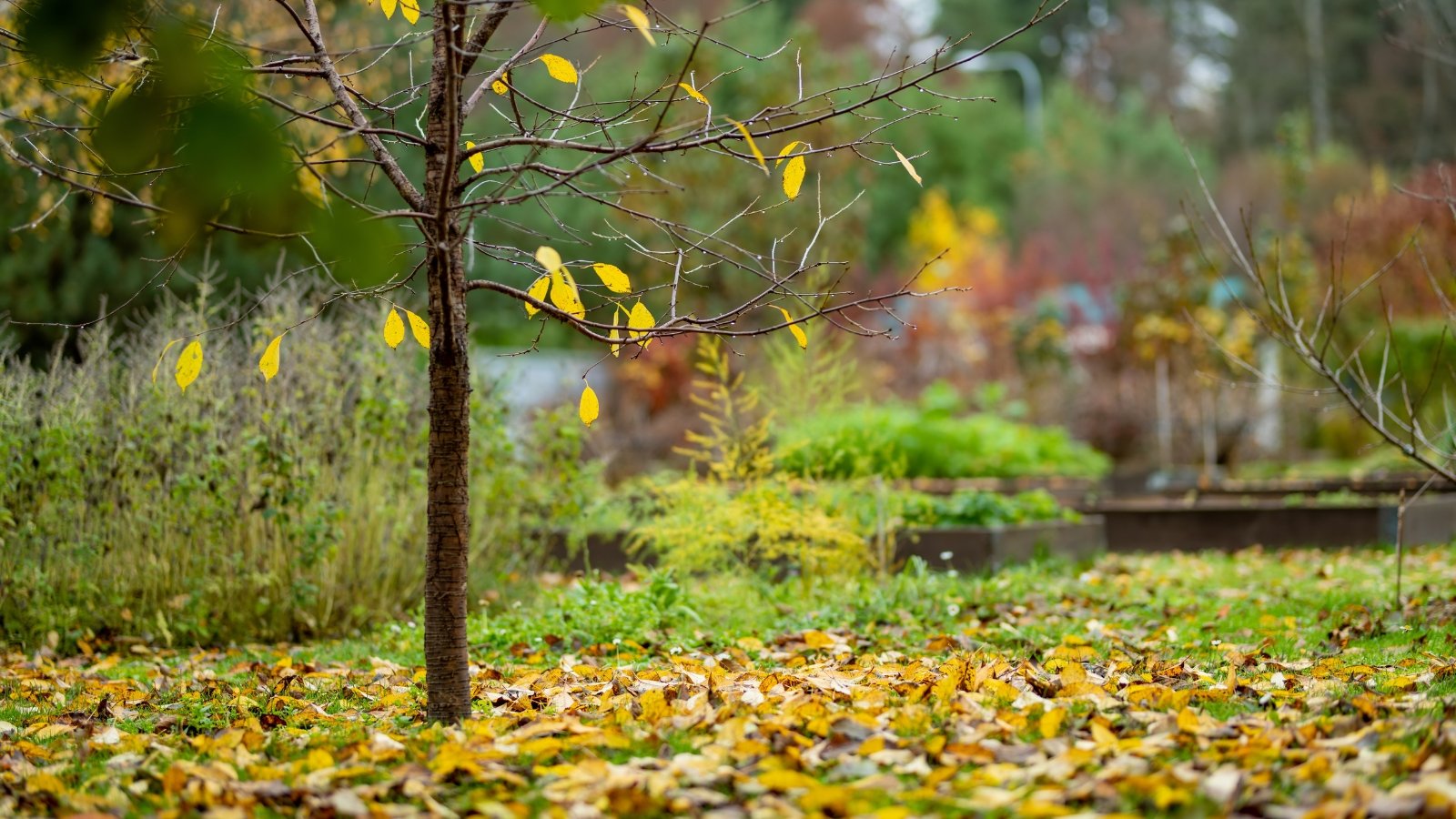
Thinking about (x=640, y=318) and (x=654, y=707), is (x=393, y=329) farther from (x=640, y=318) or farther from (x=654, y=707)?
(x=654, y=707)

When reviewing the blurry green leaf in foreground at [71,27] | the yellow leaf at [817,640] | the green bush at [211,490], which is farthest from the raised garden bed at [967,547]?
the blurry green leaf in foreground at [71,27]

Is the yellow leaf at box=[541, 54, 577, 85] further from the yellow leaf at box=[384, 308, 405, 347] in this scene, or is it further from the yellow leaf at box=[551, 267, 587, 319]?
the yellow leaf at box=[384, 308, 405, 347]

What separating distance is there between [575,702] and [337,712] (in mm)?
653

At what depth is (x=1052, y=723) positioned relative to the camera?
2.75 metres

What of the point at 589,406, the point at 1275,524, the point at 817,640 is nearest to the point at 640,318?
the point at 589,406

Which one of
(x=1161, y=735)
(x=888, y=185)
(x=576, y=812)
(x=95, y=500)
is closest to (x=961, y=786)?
(x=1161, y=735)

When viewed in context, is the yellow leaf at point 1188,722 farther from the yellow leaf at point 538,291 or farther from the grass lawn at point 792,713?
the yellow leaf at point 538,291

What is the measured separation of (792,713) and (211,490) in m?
3.24

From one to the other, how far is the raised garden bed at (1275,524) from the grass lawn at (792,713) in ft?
8.65

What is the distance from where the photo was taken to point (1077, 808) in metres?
2.23

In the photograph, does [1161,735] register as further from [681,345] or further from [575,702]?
[681,345]

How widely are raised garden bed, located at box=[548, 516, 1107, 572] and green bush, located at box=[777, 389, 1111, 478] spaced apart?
1.67 ft

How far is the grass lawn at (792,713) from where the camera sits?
2342 millimetres

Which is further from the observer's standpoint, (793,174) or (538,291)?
(538,291)
